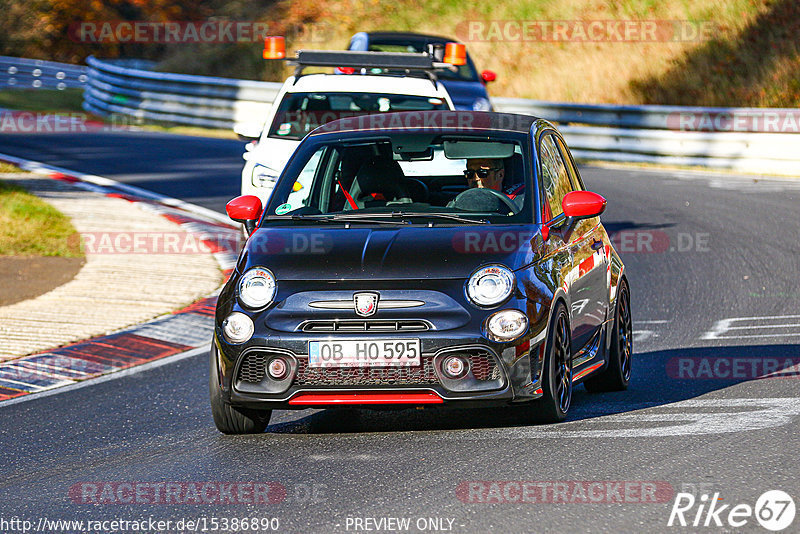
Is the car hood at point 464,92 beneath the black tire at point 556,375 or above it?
above

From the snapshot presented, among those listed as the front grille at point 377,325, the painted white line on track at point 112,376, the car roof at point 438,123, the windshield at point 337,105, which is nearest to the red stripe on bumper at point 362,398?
the front grille at point 377,325

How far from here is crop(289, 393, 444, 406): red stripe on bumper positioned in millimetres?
6938

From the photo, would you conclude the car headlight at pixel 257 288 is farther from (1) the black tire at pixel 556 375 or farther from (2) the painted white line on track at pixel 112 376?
(2) the painted white line on track at pixel 112 376

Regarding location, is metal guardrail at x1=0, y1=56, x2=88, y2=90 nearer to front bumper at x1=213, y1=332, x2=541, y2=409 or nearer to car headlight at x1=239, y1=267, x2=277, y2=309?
car headlight at x1=239, y1=267, x2=277, y2=309

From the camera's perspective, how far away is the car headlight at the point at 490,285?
693 centimetres

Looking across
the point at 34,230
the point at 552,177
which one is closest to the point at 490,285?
the point at 552,177

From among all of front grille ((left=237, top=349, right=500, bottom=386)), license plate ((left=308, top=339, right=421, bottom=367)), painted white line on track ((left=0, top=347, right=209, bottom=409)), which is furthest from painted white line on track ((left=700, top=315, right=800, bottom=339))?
license plate ((left=308, top=339, right=421, bottom=367))

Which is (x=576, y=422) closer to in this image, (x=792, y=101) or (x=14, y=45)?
(x=792, y=101)

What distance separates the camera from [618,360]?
8.59 m

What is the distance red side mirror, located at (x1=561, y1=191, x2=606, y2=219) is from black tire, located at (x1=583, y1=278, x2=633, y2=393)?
1038mm

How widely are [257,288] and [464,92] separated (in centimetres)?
1366

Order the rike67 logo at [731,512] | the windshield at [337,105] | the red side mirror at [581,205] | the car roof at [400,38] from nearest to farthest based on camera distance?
the rike67 logo at [731,512]
the red side mirror at [581,205]
the windshield at [337,105]
the car roof at [400,38]

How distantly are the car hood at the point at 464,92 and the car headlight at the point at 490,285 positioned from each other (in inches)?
506

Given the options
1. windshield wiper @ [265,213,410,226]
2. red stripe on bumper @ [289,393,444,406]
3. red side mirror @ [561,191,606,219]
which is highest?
red side mirror @ [561,191,606,219]
